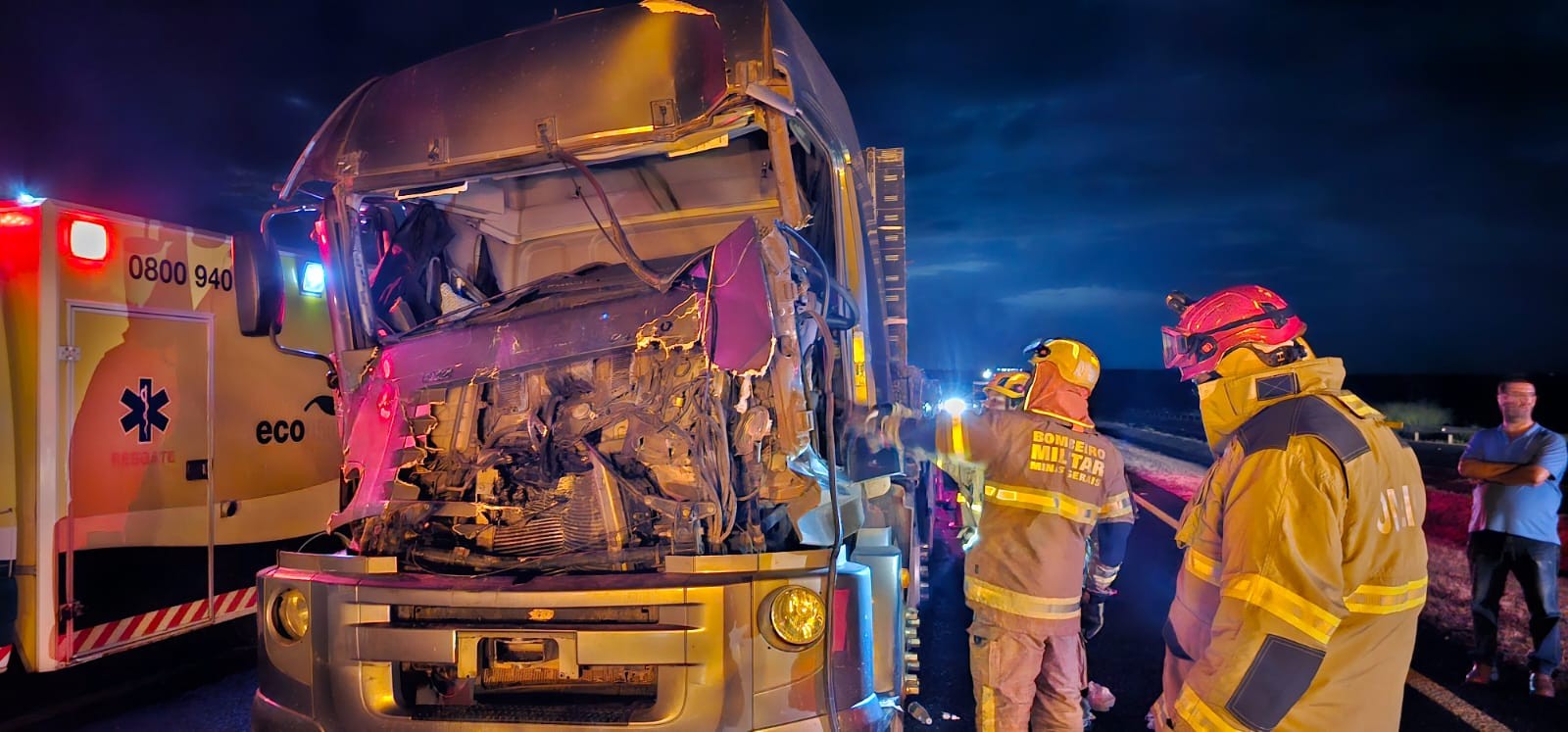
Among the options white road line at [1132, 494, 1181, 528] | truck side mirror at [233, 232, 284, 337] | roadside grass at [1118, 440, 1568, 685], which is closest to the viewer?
truck side mirror at [233, 232, 284, 337]

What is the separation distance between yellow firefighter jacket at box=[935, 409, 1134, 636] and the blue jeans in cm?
305

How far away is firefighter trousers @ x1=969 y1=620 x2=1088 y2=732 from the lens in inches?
138

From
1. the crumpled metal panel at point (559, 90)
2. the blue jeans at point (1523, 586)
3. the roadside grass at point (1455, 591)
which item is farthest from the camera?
the roadside grass at point (1455, 591)

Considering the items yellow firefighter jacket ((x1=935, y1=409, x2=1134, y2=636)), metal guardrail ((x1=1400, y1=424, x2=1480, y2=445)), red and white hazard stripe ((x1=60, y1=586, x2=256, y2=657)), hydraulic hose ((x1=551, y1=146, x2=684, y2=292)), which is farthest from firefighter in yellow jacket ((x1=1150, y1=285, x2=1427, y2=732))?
metal guardrail ((x1=1400, y1=424, x2=1480, y2=445))

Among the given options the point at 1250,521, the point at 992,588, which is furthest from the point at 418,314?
the point at 1250,521

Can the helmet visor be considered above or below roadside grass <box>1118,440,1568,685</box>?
above

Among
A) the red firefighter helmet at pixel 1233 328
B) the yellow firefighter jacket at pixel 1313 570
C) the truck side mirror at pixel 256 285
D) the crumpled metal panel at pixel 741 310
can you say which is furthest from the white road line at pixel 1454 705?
the truck side mirror at pixel 256 285

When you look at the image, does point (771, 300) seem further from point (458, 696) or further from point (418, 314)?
point (418, 314)

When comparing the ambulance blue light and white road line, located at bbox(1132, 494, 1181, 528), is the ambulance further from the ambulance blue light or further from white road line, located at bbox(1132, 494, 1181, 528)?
white road line, located at bbox(1132, 494, 1181, 528)

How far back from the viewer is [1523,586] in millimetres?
4812

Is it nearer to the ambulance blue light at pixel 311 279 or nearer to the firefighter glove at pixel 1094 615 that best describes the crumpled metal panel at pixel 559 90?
the ambulance blue light at pixel 311 279

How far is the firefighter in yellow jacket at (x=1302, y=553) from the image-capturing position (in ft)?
6.71

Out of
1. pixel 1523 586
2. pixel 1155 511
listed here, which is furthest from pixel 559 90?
pixel 1155 511

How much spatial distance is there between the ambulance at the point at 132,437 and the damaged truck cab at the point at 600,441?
1527 millimetres
